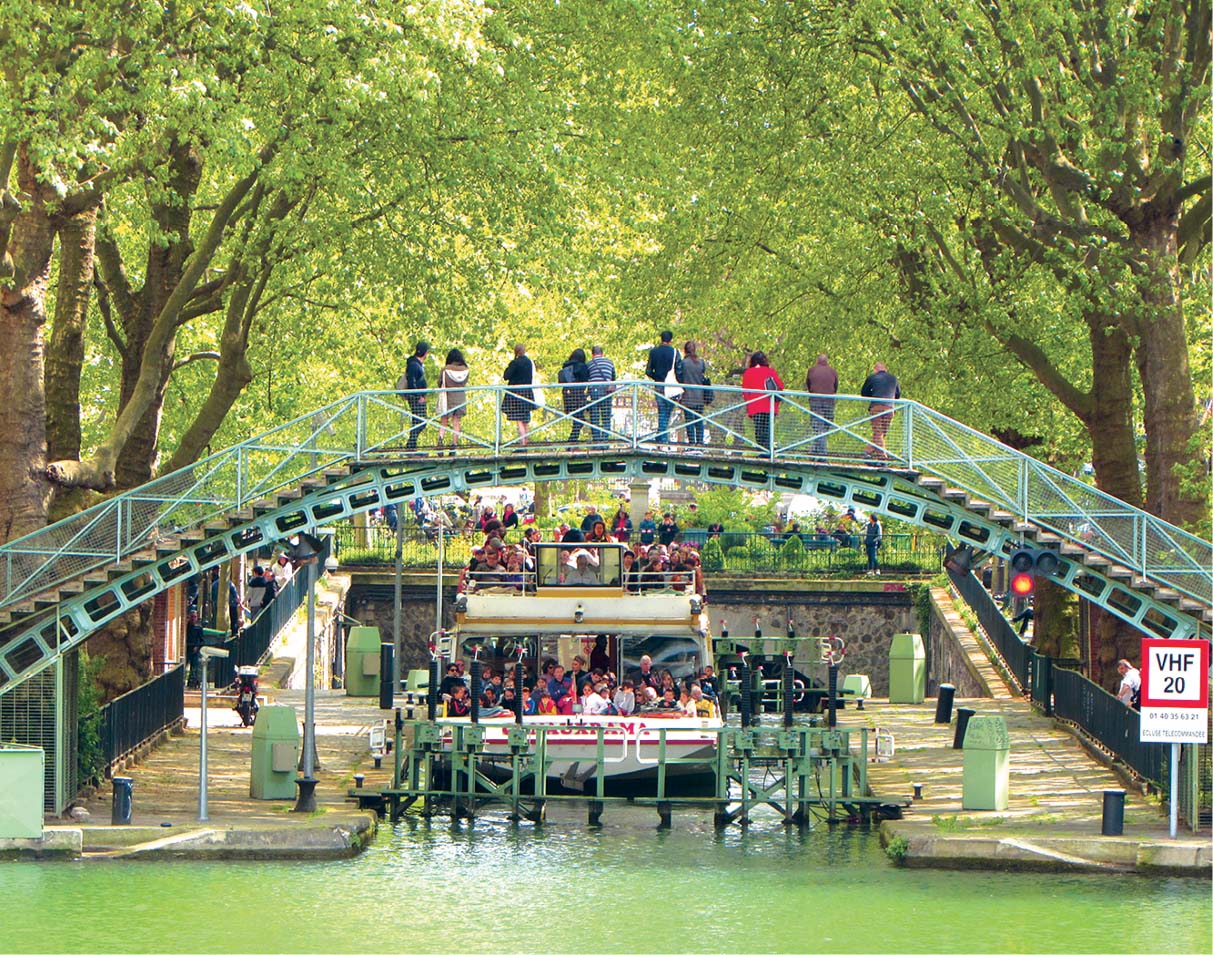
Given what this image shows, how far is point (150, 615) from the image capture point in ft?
120

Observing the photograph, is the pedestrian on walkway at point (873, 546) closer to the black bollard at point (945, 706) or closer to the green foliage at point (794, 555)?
the green foliage at point (794, 555)

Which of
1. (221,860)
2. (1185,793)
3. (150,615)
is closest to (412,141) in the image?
(150,615)

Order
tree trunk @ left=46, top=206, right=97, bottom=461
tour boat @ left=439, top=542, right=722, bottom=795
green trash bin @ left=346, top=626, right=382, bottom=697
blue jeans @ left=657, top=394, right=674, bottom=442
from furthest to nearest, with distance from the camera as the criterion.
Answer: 1. green trash bin @ left=346, top=626, right=382, bottom=697
2. tour boat @ left=439, top=542, right=722, bottom=795
3. tree trunk @ left=46, top=206, right=97, bottom=461
4. blue jeans @ left=657, top=394, right=674, bottom=442

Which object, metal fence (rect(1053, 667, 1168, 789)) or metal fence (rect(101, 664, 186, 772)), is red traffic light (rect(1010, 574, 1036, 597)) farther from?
metal fence (rect(101, 664, 186, 772))

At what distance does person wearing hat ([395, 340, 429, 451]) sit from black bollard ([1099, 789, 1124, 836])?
10.5m

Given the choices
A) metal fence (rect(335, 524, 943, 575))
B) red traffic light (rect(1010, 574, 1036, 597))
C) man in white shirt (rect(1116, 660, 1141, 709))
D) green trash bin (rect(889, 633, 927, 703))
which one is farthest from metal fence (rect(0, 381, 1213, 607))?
metal fence (rect(335, 524, 943, 575))

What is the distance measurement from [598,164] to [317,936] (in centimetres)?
1765

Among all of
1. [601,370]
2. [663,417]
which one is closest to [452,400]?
[601,370]

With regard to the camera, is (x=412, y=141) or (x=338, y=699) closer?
(x=412, y=141)

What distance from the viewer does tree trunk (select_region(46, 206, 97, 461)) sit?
3184 centimetres

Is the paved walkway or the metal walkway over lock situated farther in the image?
the metal walkway over lock

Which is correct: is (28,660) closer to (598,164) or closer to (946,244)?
(598,164)

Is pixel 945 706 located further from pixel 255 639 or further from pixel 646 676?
pixel 255 639

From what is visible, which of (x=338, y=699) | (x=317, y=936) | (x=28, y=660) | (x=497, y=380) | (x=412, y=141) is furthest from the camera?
(x=497, y=380)
